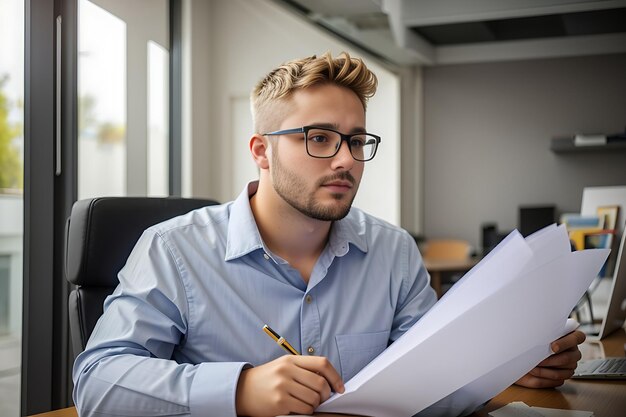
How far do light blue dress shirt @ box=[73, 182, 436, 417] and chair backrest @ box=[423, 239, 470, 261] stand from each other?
187 inches

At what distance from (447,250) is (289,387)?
17.9ft

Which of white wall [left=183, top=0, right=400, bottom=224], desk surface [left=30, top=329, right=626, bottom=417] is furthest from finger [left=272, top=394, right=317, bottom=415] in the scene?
white wall [left=183, top=0, right=400, bottom=224]

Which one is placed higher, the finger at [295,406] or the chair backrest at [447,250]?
the finger at [295,406]

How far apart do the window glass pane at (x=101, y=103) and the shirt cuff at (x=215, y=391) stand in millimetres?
2338

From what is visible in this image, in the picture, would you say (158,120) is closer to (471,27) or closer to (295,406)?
(471,27)

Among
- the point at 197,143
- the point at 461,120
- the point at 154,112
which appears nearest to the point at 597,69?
the point at 461,120

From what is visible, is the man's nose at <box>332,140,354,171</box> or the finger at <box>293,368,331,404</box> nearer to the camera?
the finger at <box>293,368,331,404</box>

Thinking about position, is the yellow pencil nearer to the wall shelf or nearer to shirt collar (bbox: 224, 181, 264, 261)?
shirt collar (bbox: 224, 181, 264, 261)

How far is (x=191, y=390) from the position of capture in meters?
0.98

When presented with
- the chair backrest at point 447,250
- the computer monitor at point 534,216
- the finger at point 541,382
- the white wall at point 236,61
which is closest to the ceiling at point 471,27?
the white wall at point 236,61

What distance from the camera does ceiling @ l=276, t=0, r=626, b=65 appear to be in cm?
463

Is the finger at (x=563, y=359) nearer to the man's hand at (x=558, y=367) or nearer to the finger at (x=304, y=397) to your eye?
the man's hand at (x=558, y=367)

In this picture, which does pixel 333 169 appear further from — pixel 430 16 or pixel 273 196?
pixel 430 16

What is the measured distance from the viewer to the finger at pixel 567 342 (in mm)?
1150
